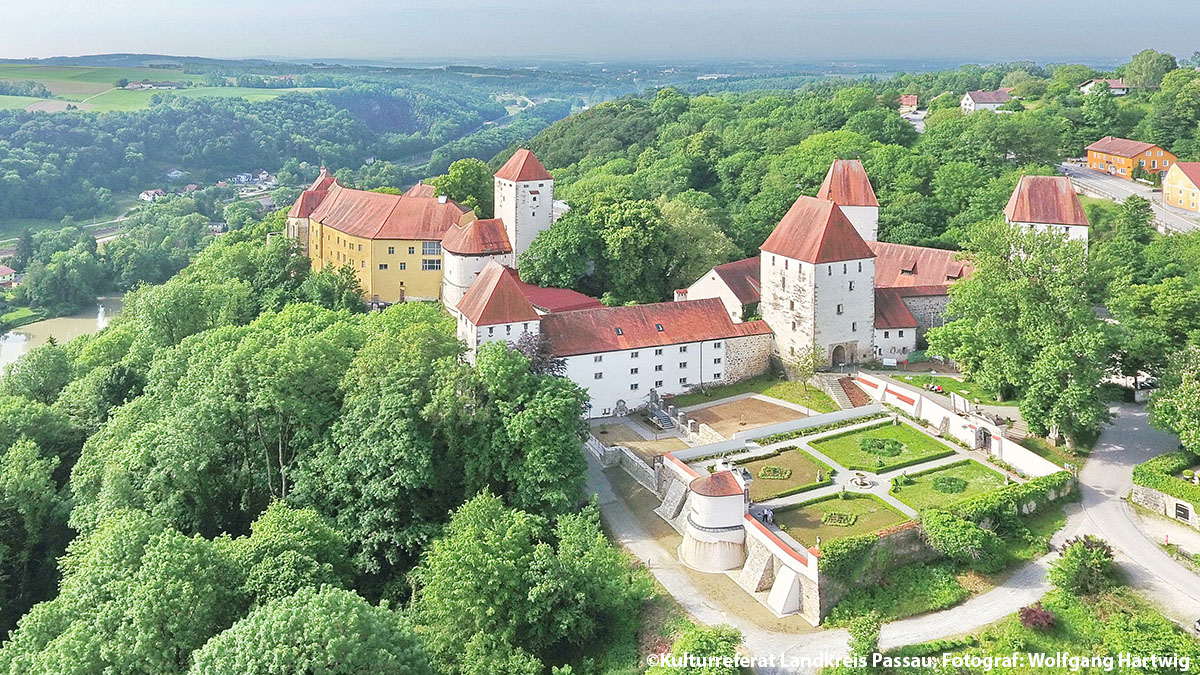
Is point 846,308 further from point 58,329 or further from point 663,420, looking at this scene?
point 58,329

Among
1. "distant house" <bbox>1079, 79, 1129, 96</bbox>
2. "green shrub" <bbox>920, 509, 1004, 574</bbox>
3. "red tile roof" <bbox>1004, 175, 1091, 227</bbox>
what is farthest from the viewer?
"distant house" <bbox>1079, 79, 1129, 96</bbox>

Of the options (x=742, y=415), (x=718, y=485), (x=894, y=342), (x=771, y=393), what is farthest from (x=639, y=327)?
(x=718, y=485)

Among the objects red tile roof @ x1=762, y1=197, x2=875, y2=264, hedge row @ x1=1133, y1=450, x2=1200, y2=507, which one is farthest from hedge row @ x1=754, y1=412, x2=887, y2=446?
hedge row @ x1=1133, y1=450, x2=1200, y2=507

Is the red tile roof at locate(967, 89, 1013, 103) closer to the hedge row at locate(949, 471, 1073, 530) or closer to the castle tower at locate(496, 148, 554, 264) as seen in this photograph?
the castle tower at locate(496, 148, 554, 264)

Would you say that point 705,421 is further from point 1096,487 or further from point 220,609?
point 220,609

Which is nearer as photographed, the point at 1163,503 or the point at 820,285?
the point at 1163,503

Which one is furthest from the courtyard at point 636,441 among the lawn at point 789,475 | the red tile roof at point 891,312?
the red tile roof at point 891,312
